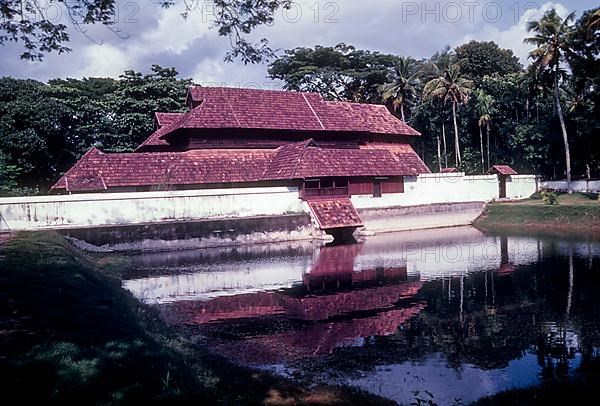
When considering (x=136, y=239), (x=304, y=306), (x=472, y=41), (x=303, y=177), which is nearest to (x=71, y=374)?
(x=304, y=306)

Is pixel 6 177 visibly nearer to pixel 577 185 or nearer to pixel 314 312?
pixel 314 312

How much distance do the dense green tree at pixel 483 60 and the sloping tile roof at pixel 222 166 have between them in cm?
2168

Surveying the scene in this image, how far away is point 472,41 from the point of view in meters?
46.4

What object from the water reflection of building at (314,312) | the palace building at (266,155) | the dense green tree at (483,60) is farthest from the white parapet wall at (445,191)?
the dense green tree at (483,60)

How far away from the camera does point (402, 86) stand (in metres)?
41.3

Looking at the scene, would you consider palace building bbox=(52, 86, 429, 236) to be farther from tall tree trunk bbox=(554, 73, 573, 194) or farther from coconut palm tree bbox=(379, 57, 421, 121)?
coconut palm tree bbox=(379, 57, 421, 121)

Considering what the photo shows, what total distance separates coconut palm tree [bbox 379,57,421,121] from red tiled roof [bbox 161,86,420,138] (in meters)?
9.05

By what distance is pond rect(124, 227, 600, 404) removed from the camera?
7.25 m

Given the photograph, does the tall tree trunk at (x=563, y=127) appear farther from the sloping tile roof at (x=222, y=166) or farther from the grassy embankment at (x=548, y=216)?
the sloping tile roof at (x=222, y=166)

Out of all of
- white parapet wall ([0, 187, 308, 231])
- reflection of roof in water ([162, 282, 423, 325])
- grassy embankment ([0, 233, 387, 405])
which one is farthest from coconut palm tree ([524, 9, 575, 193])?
grassy embankment ([0, 233, 387, 405])

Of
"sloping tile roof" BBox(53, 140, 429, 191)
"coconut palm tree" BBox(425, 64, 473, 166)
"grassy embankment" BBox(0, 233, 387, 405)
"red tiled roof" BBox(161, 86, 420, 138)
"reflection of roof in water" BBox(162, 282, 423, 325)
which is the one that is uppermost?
"coconut palm tree" BBox(425, 64, 473, 166)

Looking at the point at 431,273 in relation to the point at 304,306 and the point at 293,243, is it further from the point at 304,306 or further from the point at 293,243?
the point at 293,243

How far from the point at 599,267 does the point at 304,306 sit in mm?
9126

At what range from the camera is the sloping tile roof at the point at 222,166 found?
73.5ft
